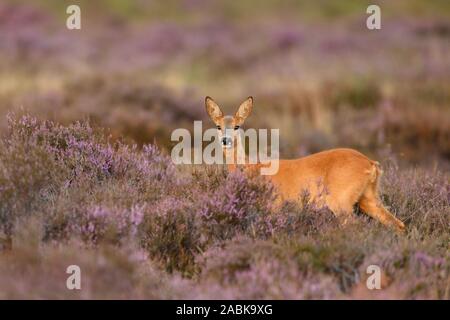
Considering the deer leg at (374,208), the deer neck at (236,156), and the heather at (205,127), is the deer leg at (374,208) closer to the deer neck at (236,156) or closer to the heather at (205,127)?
the heather at (205,127)

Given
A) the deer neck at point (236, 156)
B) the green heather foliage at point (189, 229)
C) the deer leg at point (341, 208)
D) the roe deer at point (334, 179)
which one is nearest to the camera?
the green heather foliage at point (189, 229)

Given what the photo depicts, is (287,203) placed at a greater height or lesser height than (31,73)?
lesser

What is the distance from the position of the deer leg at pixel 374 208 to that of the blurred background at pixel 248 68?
9.07 feet

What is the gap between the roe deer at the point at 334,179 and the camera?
7340 mm

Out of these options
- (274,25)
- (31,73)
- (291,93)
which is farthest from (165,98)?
(274,25)

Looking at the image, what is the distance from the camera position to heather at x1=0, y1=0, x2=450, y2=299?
19.5ft

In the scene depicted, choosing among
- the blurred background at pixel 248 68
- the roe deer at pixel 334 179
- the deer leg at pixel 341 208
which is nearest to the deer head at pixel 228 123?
the roe deer at pixel 334 179

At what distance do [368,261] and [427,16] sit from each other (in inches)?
1007

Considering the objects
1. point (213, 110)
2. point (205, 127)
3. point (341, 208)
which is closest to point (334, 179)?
point (341, 208)

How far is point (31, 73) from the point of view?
809 inches

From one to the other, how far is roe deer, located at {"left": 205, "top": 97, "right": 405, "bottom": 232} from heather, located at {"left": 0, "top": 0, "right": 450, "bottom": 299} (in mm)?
216

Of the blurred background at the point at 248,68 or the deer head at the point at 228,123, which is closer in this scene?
the deer head at the point at 228,123

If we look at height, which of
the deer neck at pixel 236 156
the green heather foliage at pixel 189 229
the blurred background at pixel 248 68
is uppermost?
the blurred background at pixel 248 68

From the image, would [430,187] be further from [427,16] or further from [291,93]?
[427,16]
